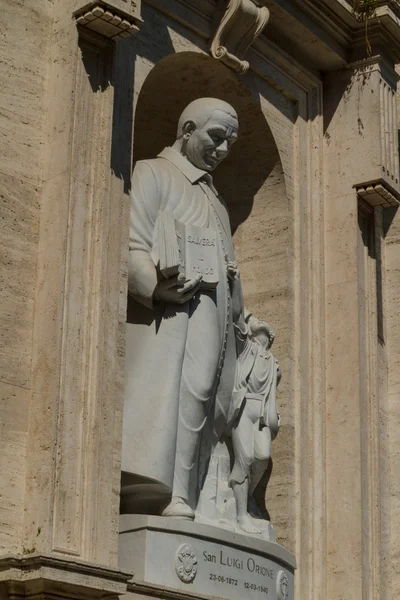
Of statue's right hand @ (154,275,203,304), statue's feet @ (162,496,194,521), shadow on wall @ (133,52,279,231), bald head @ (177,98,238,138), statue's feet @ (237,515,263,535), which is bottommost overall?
statue's feet @ (162,496,194,521)

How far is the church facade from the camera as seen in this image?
7.83 m

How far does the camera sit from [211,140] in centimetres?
958

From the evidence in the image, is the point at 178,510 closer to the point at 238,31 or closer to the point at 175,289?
the point at 175,289

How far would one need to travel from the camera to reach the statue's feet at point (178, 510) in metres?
8.60

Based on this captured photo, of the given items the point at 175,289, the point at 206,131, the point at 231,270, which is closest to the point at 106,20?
the point at 206,131

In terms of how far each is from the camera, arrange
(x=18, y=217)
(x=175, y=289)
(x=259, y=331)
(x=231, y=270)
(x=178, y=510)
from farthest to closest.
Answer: (x=259, y=331) → (x=231, y=270) → (x=175, y=289) → (x=178, y=510) → (x=18, y=217)

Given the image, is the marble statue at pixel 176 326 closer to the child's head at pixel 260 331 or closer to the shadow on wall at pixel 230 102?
the child's head at pixel 260 331

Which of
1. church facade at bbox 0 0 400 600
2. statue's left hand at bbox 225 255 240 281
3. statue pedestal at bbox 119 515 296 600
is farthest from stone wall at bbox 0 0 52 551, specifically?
statue's left hand at bbox 225 255 240 281

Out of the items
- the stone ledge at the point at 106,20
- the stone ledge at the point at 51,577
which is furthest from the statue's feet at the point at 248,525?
the stone ledge at the point at 106,20

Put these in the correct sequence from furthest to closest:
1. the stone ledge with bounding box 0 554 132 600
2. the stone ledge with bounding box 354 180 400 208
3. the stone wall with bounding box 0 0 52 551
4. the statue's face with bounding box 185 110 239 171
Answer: the stone ledge with bounding box 354 180 400 208
the statue's face with bounding box 185 110 239 171
the stone wall with bounding box 0 0 52 551
the stone ledge with bounding box 0 554 132 600

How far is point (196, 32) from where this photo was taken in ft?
32.7

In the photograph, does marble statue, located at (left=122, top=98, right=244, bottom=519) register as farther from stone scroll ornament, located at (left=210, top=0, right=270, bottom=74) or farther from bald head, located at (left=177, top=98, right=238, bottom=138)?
stone scroll ornament, located at (left=210, top=0, right=270, bottom=74)

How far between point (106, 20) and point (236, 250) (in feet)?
8.82

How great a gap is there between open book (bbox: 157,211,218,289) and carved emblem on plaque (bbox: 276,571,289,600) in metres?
1.75
